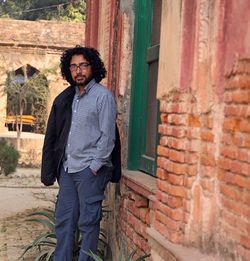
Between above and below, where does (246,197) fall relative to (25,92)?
below

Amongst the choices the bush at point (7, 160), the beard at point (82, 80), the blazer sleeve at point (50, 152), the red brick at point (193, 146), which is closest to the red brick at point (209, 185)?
the red brick at point (193, 146)

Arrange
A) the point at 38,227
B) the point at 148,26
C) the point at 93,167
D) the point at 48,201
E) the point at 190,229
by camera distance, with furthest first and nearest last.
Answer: the point at 48,201
the point at 38,227
the point at 148,26
the point at 93,167
the point at 190,229

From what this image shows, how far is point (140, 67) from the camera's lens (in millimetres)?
5680

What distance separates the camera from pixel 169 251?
12.5ft

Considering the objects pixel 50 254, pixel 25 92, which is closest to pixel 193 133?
pixel 50 254

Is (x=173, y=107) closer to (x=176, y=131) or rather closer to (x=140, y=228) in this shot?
(x=176, y=131)

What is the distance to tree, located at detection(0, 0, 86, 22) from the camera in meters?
41.4

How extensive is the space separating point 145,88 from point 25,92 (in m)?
18.9

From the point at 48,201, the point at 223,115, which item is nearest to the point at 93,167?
the point at 223,115

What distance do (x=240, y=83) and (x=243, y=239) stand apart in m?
0.84

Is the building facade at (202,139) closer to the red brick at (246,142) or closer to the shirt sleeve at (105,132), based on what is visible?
the red brick at (246,142)

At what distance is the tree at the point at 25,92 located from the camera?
24250mm

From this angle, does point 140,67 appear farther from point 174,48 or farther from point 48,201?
point 48,201

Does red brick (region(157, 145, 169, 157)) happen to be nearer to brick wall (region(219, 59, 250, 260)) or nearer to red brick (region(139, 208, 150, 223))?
brick wall (region(219, 59, 250, 260))
